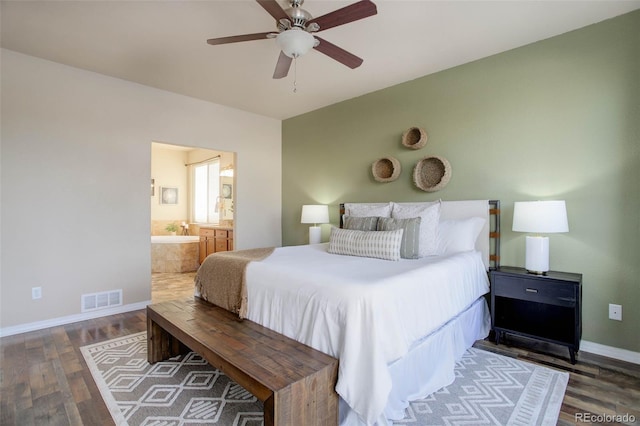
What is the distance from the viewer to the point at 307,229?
5.07 meters

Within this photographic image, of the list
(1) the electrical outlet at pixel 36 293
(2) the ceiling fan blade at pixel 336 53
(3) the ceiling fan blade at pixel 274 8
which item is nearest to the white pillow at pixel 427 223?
(2) the ceiling fan blade at pixel 336 53

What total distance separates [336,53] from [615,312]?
302 centimetres

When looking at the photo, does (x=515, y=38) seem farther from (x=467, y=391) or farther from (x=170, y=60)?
(x=170, y=60)


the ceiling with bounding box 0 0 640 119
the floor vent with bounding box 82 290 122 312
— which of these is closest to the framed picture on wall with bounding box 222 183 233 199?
the ceiling with bounding box 0 0 640 119

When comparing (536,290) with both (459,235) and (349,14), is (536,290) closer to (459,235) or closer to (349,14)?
(459,235)

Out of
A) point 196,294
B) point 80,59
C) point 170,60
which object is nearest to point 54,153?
point 80,59

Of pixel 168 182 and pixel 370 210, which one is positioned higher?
pixel 168 182

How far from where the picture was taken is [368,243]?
2.79 m

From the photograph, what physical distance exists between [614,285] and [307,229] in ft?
11.9

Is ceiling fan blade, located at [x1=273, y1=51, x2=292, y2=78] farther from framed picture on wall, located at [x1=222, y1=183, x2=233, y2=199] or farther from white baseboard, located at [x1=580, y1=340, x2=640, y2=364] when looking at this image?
framed picture on wall, located at [x1=222, y1=183, x2=233, y2=199]

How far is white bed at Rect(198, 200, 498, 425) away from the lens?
1.54m

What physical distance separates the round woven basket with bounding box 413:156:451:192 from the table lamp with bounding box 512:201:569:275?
0.84m

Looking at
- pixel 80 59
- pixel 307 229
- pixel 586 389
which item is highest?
pixel 80 59
